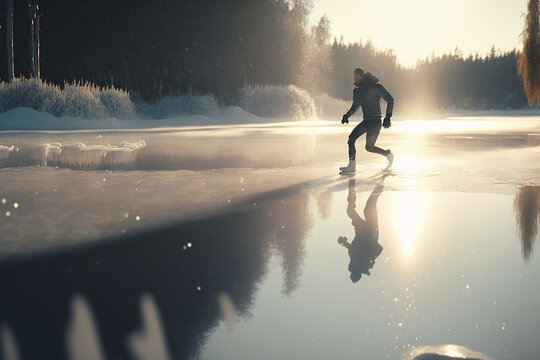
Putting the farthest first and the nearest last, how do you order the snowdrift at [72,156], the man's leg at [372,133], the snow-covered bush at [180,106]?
the snow-covered bush at [180,106], the snowdrift at [72,156], the man's leg at [372,133]

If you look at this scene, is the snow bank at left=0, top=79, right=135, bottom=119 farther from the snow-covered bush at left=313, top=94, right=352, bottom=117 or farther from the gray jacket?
the snow-covered bush at left=313, top=94, right=352, bottom=117

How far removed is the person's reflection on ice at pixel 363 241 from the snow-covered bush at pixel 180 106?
29014 mm

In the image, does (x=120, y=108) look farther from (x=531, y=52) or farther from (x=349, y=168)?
(x=349, y=168)

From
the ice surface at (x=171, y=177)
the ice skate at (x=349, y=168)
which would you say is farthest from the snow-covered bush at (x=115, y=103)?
the ice skate at (x=349, y=168)

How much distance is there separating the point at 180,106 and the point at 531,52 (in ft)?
66.9

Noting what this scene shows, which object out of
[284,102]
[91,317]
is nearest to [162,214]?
[91,317]

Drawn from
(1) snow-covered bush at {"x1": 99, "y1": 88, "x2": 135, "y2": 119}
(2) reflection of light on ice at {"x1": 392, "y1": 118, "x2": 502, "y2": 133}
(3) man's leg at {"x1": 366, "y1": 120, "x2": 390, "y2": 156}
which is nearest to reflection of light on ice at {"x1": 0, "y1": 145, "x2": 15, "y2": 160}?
(3) man's leg at {"x1": 366, "y1": 120, "x2": 390, "y2": 156}

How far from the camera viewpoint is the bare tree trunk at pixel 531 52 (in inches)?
1012

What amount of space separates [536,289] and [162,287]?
8.46 feet

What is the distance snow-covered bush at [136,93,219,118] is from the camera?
35594mm

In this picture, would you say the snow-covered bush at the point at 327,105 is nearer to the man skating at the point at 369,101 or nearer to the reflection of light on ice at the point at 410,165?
the reflection of light on ice at the point at 410,165

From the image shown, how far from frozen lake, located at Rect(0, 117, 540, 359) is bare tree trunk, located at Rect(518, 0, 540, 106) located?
18.7 meters

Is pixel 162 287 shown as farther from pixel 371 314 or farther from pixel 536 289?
pixel 536 289

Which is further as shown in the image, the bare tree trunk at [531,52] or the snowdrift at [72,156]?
the bare tree trunk at [531,52]
